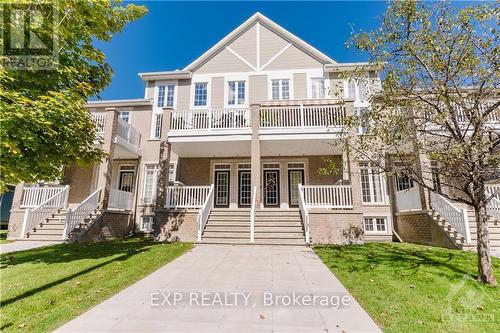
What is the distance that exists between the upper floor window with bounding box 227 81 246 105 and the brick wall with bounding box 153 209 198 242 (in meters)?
7.65

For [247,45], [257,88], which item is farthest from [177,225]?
[247,45]

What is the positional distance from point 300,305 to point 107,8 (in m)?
8.72

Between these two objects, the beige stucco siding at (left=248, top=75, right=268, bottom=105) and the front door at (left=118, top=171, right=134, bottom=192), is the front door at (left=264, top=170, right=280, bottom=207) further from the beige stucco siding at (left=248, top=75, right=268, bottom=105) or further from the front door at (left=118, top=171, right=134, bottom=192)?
the front door at (left=118, top=171, right=134, bottom=192)

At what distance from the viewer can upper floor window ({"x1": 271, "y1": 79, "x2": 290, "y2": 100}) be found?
51.0 ft

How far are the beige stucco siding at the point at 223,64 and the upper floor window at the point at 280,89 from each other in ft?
7.96

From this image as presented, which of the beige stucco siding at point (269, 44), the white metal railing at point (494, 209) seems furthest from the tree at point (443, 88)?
the beige stucco siding at point (269, 44)

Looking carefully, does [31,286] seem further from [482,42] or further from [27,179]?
[482,42]

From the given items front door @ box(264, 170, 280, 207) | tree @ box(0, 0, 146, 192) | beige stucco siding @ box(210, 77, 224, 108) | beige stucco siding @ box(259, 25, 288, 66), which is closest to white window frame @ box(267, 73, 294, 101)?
beige stucco siding @ box(259, 25, 288, 66)

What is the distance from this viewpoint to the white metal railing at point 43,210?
11.4 metres

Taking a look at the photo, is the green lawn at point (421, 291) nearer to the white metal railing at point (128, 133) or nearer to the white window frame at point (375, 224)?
the white window frame at point (375, 224)

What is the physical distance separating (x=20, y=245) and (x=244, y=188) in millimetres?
10213

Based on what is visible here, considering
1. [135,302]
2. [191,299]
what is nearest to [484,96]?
[191,299]

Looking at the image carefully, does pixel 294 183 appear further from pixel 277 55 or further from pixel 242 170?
pixel 277 55

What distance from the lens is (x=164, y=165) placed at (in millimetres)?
12422
